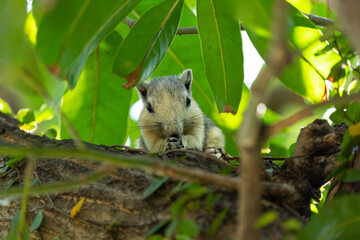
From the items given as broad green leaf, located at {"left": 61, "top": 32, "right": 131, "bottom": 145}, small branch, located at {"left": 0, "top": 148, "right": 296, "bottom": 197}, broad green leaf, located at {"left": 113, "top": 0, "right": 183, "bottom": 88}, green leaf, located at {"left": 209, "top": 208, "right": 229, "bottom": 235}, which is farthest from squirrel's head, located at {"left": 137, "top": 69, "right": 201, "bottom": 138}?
small branch, located at {"left": 0, "top": 148, "right": 296, "bottom": 197}

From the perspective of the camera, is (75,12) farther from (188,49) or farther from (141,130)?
(141,130)

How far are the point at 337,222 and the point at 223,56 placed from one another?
1.13 meters

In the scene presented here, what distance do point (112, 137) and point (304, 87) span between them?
1.35 metres

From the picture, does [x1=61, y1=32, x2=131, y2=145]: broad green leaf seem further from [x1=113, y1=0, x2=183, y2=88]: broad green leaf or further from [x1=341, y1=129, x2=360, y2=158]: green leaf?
[x1=341, y1=129, x2=360, y2=158]: green leaf

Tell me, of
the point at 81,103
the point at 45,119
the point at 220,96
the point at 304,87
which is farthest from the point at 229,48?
the point at 45,119

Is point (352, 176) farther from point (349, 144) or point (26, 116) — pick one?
point (26, 116)

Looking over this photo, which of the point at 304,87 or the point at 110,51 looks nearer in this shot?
the point at 304,87

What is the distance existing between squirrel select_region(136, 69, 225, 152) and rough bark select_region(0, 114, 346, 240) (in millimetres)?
1286

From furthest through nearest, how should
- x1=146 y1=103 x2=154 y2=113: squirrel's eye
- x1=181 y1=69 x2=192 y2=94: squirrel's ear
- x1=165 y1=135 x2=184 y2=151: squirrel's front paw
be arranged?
x1=146 y1=103 x2=154 y2=113: squirrel's eye → x1=181 y1=69 x2=192 y2=94: squirrel's ear → x1=165 y1=135 x2=184 y2=151: squirrel's front paw

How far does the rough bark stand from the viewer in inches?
51.0

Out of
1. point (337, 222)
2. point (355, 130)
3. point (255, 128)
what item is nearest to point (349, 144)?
point (355, 130)

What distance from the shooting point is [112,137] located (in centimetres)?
285

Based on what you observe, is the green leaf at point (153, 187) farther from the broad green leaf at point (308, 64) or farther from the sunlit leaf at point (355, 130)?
the broad green leaf at point (308, 64)

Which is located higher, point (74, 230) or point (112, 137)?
point (112, 137)
